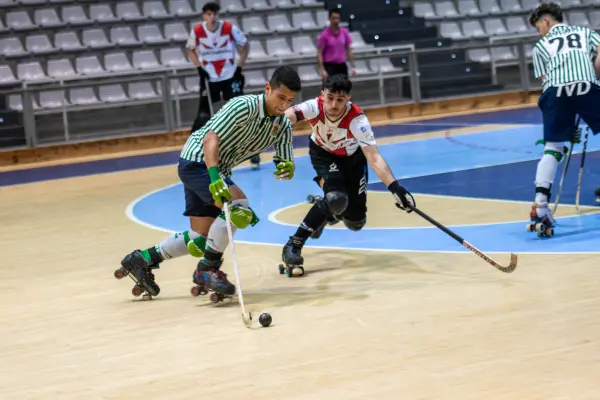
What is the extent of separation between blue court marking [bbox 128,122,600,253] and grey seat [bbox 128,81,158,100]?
11.6 ft

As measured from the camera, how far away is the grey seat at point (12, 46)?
55.0ft

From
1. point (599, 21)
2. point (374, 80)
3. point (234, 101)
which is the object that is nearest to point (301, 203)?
point (234, 101)

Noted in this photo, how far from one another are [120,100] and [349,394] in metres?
12.3

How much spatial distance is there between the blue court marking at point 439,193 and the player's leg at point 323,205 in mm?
695

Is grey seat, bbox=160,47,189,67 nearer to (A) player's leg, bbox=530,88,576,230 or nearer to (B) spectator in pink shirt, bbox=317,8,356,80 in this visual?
(B) spectator in pink shirt, bbox=317,8,356,80

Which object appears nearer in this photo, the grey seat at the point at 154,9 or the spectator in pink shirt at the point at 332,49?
the spectator in pink shirt at the point at 332,49

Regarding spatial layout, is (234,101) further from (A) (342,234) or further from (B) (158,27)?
(B) (158,27)

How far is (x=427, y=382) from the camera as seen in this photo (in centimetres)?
421

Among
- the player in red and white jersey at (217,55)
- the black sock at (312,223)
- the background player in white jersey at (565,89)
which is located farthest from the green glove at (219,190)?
the player in red and white jersey at (217,55)

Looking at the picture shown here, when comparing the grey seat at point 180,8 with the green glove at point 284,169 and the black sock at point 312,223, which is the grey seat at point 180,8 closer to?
the black sock at point 312,223

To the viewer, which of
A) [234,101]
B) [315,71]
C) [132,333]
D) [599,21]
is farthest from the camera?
[599,21]

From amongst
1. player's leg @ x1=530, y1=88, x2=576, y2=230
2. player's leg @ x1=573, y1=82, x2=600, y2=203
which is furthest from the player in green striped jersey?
player's leg @ x1=573, y1=82, x2=600, y2=203

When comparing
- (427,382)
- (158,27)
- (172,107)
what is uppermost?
(158,27)

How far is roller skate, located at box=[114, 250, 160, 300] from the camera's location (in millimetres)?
6312
